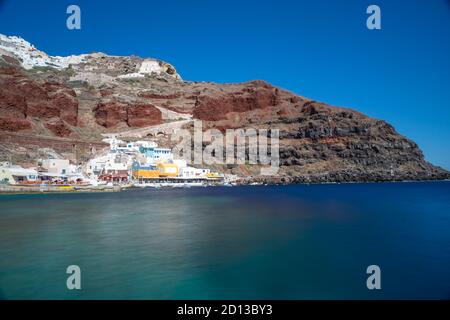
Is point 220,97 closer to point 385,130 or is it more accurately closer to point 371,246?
point 385,130

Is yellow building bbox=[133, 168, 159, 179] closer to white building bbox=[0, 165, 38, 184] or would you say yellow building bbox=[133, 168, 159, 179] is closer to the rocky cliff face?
Answer: the rocky cliff face

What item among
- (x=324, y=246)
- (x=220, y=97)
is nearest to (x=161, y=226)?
(x=324, y=246)

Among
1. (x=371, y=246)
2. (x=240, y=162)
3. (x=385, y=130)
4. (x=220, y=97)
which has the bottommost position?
(x=371, y=246)

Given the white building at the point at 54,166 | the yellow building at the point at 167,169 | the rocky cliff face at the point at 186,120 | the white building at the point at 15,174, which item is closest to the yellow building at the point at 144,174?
the yellow building at the point at 167,169

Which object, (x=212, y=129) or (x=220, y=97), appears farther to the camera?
(x=220, y=97)

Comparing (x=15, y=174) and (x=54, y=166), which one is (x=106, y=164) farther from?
(x=15, y=174)

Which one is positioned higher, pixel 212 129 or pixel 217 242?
pixel 212 129
